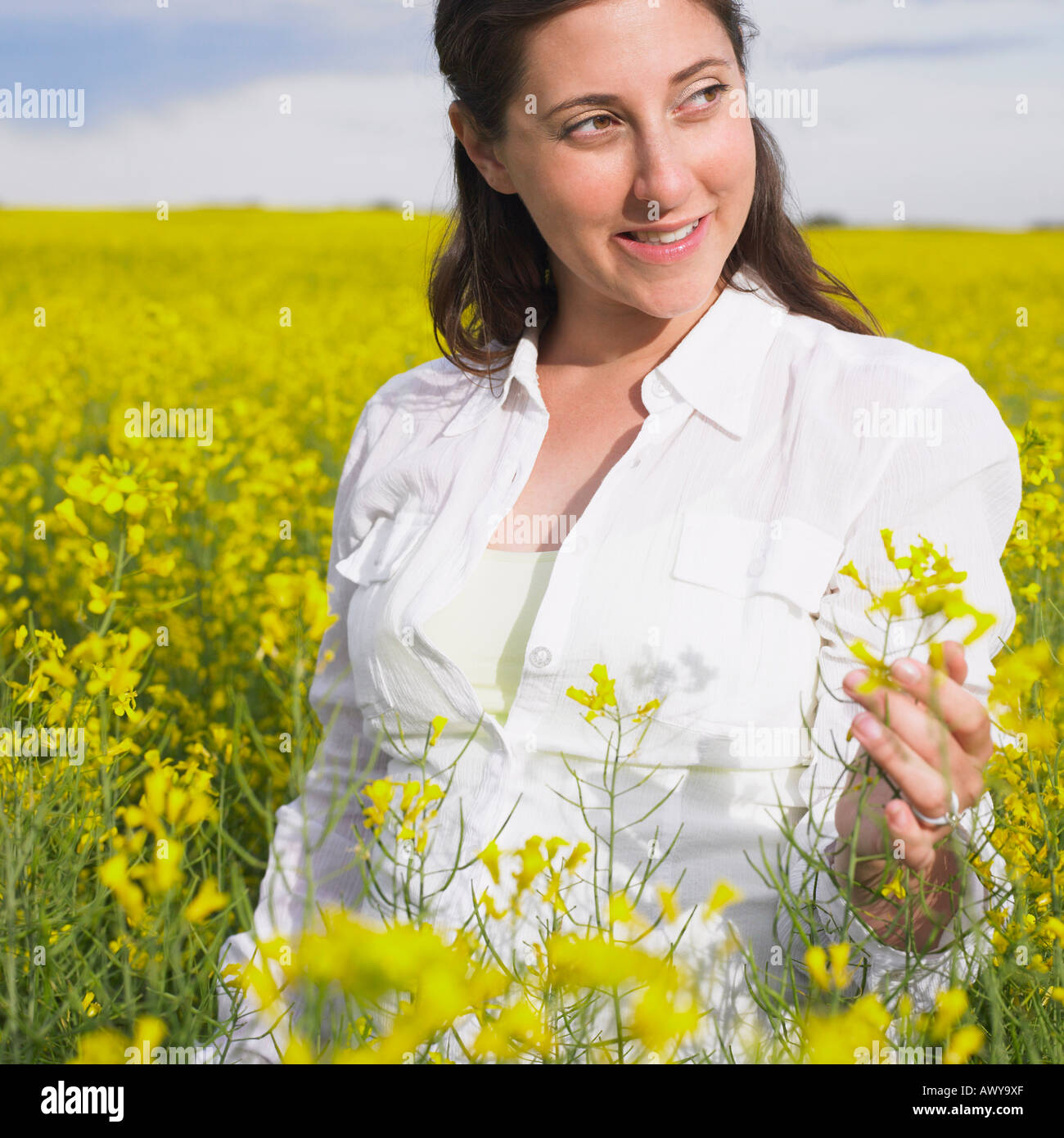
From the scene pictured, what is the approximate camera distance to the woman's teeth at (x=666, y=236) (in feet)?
4.57

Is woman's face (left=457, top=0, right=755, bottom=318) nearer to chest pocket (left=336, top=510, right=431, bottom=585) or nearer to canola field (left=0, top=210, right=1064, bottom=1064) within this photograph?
chest pocket (left=336, top=510, right=431, bottom=585)

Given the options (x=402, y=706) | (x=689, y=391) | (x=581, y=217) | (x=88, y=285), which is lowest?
(x=402, y=706)

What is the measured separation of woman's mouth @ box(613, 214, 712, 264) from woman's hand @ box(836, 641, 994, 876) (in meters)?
0.68

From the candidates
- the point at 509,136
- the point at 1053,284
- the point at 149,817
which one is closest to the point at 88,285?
the point at 1053,284

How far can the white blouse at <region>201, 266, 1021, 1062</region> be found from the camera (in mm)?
1261

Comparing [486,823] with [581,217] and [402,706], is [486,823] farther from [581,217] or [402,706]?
[581,217]

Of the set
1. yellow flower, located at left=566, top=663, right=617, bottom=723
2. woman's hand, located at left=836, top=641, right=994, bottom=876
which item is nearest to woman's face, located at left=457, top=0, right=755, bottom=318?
yellow flower, located at left=566, top=663, right=617, bottom=723

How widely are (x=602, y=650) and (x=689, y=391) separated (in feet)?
1.12

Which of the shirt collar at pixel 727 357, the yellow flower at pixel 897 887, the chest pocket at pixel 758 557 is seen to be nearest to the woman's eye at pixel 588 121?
the shirt collar at pixel 727 357

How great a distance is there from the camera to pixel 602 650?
131 cm

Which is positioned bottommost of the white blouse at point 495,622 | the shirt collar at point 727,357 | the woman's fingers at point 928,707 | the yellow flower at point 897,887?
the yellow flower at point 897,887

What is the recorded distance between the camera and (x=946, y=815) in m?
0.94

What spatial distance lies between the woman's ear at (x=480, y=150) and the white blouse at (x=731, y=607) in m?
0.40

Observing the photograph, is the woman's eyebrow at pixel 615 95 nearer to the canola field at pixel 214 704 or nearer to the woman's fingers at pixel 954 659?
the canola field at pixel 214 704
